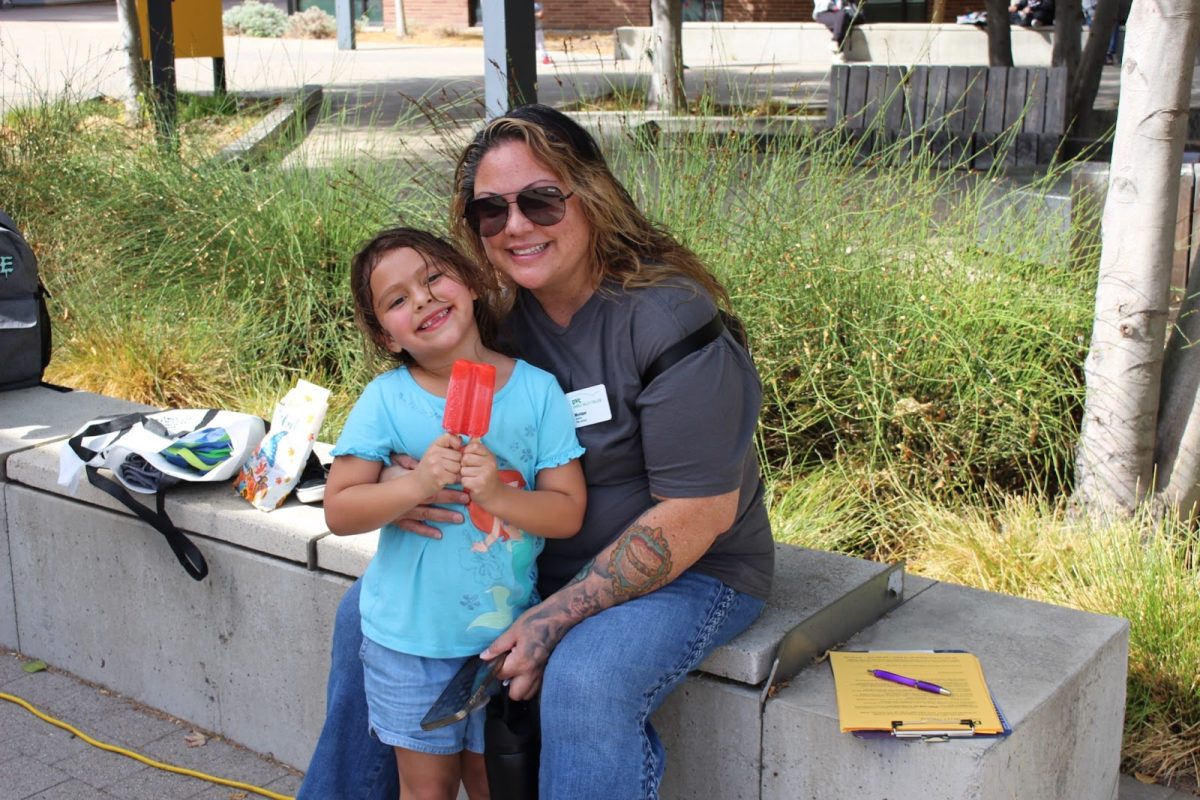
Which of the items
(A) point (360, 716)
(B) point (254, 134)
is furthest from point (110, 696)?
(B) point (254, 134)

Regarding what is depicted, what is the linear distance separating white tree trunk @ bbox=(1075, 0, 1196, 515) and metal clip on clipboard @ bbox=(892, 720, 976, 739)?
1.92 meters

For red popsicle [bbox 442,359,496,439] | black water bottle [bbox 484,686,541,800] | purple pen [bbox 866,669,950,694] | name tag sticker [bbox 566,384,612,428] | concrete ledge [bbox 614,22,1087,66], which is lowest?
black water bottle [bbox 484,686,541,800]

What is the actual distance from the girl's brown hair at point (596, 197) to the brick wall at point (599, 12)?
24.9 meters

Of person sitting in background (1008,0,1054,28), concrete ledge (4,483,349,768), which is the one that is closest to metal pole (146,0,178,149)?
concrete ledge (4,483,349,768)

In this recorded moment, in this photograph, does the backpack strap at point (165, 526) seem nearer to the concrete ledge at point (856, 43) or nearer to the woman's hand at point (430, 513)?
the woman's hand at point (430, 513)

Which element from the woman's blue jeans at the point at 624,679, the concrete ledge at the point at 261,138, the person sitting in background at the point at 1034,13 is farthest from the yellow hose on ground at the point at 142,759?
the person sitting in background at the point at 1034,13

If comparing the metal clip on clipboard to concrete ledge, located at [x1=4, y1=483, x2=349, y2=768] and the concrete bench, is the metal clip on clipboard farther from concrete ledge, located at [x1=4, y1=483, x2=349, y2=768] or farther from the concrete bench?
concrete ledge, located at [x1=4, y1=483, x2=349, y2=768]

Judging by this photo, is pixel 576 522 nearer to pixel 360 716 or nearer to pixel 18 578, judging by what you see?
pixel 360 716

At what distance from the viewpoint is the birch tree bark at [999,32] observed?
13.3m

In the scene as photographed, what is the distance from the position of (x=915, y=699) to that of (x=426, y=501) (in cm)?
94

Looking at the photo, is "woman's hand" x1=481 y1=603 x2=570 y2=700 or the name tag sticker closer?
"woman's hand" x1=481 y1=603 x2=570 y2=700

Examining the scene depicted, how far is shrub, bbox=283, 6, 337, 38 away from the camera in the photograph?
1195 inches

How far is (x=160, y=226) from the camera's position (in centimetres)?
615

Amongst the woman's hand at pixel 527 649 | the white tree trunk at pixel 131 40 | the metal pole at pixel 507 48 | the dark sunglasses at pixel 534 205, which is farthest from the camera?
the white tree trunk at pixel 131 40
